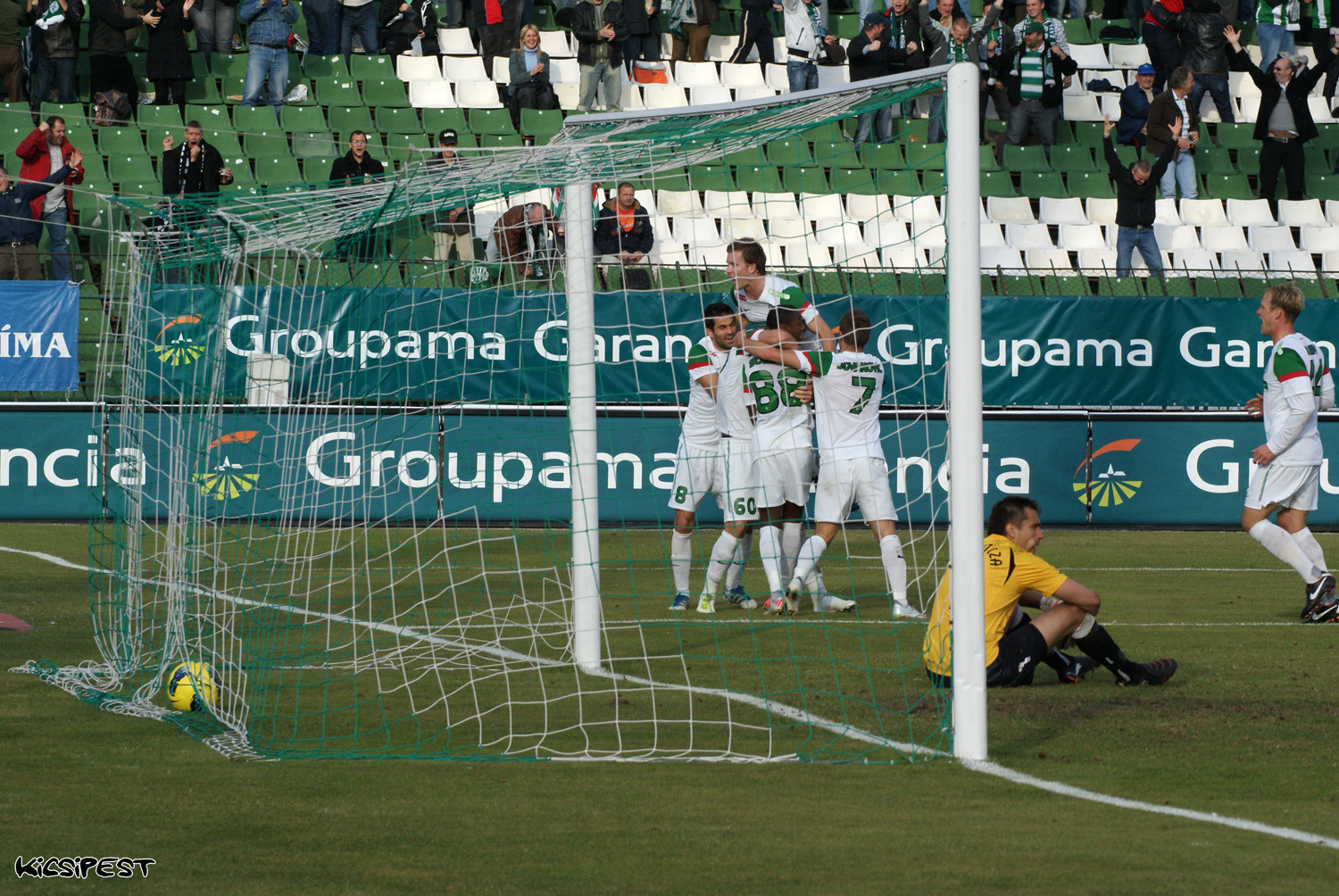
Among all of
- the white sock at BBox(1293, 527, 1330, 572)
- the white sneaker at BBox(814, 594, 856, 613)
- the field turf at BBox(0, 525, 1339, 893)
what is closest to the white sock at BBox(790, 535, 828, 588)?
the white sneaker at BBox(814, 594, 856, 613)

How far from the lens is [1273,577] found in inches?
538

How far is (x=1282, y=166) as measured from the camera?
76.7 feet

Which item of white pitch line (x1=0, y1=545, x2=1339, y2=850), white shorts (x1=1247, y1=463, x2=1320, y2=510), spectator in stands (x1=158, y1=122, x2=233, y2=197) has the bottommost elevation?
white pitch line (x1=0, y1=545, x2=1339, y2=850)

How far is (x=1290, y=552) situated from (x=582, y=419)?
17.7 ft

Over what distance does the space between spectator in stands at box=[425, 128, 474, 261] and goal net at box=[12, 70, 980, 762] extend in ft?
0.27

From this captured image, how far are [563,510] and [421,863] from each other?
450 inches

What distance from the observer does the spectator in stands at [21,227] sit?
17453 mm

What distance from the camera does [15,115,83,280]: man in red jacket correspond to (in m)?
18.4

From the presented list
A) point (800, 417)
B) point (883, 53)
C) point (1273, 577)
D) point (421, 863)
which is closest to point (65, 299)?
point (800, 417)

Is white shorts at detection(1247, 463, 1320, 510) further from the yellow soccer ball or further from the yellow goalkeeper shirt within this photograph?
the yellow soccer ball

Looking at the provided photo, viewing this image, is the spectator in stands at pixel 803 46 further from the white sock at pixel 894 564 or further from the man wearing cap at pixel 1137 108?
the white sock at pixel 894 564

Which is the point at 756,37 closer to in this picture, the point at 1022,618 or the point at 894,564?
the point at 894,564

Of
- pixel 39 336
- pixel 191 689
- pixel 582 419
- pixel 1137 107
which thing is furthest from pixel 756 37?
pixel 191 689

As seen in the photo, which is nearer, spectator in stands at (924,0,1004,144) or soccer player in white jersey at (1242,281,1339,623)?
soccer player in white jersey at (1242,281,1339,623)
